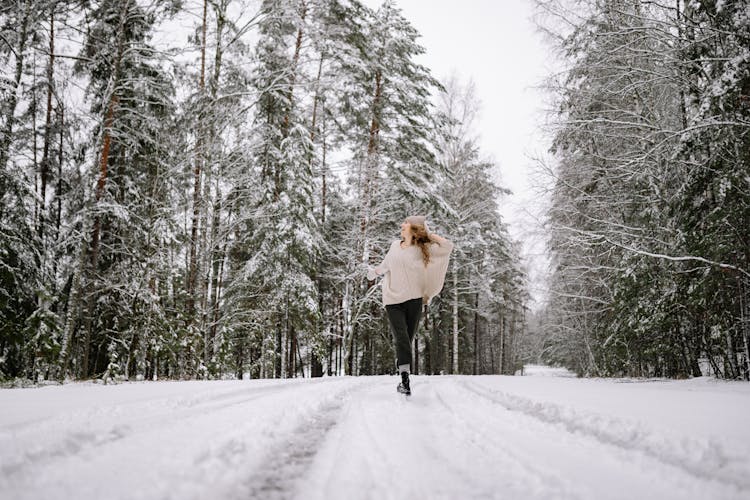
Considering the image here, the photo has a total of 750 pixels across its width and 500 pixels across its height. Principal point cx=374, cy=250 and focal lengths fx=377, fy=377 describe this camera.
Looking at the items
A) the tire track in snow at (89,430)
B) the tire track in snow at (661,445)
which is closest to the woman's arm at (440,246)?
the tire track in snow at (661,445)

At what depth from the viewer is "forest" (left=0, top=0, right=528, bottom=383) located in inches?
317

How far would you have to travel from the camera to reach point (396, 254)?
4113 mm

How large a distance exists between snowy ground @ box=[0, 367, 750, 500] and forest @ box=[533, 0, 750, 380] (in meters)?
4.31

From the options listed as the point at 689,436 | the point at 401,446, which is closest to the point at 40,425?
the point at 401,446

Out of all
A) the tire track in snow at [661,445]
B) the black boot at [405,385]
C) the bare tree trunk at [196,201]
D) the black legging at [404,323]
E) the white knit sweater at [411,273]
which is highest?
the bare tree trunk at [196,201]

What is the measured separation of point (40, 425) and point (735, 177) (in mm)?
7277

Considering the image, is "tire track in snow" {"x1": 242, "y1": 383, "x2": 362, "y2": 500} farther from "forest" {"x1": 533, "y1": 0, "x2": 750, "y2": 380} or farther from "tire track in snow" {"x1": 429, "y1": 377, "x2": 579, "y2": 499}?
"forest" {"x1": 533, "y1": 0, "x2": 750, "y2": 380}

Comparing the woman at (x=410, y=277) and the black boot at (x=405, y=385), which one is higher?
the woman at (x=410, y=277)

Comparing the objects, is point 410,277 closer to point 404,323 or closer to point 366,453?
point 404,323

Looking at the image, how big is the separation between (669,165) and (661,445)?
6801 millimetres

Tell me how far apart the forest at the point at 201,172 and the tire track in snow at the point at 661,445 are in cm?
461

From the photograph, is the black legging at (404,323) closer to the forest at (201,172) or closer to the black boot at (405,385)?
the black boot at (405,385)

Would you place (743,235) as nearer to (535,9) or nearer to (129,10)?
(535,9)

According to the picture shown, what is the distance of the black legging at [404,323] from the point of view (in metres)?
3.85
